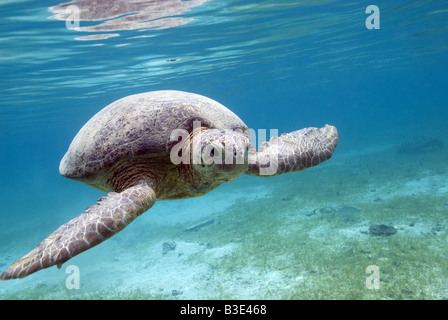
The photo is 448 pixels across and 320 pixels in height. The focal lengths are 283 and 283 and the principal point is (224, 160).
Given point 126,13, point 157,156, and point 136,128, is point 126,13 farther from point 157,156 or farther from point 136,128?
point 157,156

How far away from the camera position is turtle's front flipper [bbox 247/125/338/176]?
167 inches

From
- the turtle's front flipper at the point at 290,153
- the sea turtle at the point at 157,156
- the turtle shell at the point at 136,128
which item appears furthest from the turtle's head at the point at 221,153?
the turtle's front flipper at the point at 290,153

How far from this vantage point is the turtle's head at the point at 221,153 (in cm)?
304

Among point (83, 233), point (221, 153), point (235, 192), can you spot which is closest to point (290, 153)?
point (221, 153)

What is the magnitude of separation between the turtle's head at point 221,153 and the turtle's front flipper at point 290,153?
3.26 feet

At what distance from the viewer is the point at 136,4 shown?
35.1 feet

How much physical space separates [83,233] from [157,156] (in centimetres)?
139

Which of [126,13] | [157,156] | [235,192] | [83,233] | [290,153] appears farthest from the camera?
[235,192]

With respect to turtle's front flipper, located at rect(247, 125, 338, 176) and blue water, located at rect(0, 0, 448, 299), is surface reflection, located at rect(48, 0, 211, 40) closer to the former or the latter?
blue water, located at rect(0, 0, 448, 299)

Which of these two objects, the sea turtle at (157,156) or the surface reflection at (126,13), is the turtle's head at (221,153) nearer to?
the sea turtle at (157,156)

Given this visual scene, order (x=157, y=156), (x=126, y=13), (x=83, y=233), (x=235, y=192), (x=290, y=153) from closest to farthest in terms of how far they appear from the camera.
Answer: (x=83, y=233)
(x=157, y=156)
(x=290, y=153)
(x=126, y=13)
(x=235, y=192)

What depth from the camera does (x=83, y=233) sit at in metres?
2.98

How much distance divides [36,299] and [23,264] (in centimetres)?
842

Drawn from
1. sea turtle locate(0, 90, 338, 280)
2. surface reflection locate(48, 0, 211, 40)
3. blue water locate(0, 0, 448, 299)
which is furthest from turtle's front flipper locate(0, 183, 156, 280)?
surface reflection locate(48, 0, 211, 40)
